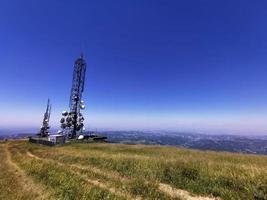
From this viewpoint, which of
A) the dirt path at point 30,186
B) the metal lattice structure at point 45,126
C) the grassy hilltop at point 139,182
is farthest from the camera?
the metal lattice structure at point 45,126

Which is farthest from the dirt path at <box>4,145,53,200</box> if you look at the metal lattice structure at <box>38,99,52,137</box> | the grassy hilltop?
the metal lattice structure at <box>38,99,52,137</box>

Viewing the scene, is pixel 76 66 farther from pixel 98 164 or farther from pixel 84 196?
pixel 84 196

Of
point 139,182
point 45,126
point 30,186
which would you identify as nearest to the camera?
point 30,186

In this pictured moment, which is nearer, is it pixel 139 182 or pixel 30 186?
pixel 30 186

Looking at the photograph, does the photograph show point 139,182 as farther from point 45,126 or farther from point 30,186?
point 45,126

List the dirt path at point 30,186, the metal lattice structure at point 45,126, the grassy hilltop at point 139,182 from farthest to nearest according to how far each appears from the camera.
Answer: the metal lattice structure at point 45,126 < the grassy hilltop at point 139,182 < the dirt path at point 30,186

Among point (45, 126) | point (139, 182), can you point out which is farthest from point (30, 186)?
point (45, 126)

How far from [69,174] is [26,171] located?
5.01 metres

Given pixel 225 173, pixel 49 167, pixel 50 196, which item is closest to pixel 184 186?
pixel 225 173

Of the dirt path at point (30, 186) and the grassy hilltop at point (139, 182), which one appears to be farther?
the grassy hilltop at point (139, 182)

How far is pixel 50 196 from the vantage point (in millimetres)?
12961

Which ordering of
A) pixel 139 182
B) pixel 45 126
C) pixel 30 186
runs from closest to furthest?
pixel 30 186
pixel 139 182
pixel 45 126

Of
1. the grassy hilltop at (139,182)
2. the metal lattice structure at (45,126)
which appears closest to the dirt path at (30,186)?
the grassy hilltop at (139,182)

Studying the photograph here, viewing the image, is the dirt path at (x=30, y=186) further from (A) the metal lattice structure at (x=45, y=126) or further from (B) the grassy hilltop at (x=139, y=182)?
(A) the metal lattice structure at (x=45, y=126)
